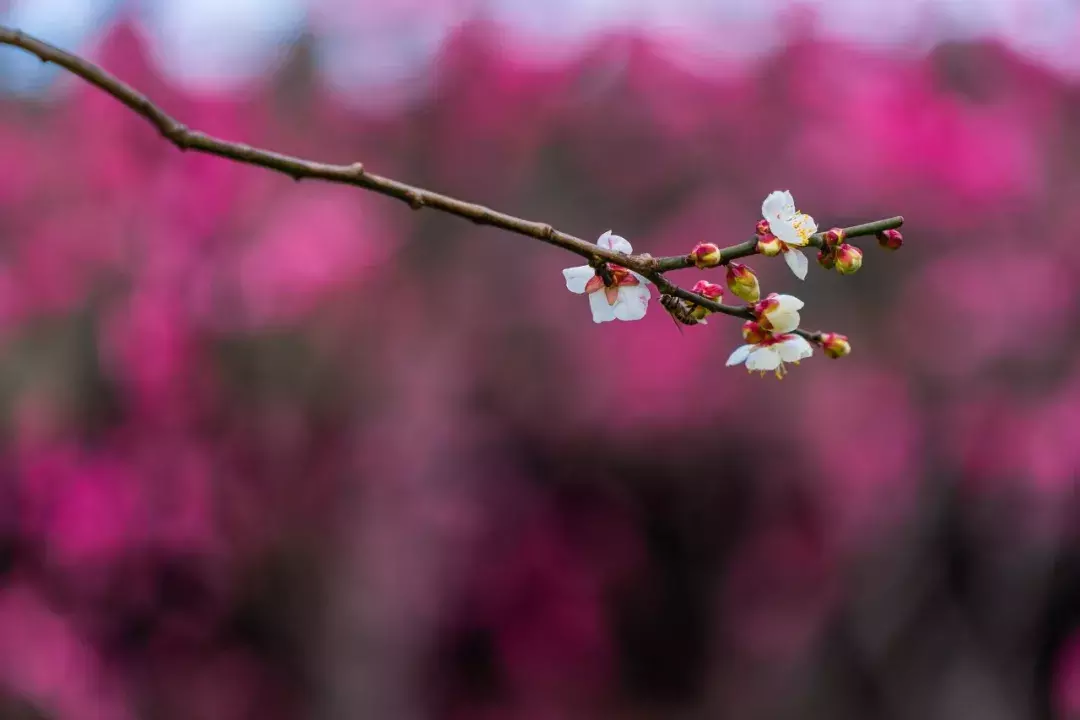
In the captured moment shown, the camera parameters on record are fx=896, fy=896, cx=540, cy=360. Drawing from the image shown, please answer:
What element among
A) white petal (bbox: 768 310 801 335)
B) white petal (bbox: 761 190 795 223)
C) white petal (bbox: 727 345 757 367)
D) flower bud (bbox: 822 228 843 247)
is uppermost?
white petal (bbox: 761 190 795 223)

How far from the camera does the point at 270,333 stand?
7.35ft

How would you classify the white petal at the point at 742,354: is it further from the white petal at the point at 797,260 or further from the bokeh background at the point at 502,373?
the bokeh background at the point at 502,373

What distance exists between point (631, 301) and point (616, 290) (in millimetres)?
13

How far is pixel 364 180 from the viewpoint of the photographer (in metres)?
0.57

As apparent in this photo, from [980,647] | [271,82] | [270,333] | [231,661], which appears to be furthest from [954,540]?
[271,82]

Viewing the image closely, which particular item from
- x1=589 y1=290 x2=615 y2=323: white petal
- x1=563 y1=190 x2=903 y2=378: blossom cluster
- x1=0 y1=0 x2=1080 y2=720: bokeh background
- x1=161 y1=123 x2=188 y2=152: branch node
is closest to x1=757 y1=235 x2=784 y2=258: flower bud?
x1=563 y1=190 x2=903 y2=378: blossom cluster

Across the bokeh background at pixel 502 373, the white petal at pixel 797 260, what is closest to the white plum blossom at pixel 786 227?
the white petal at pixel 797 260

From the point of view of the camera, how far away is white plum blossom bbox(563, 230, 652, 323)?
2.02ft

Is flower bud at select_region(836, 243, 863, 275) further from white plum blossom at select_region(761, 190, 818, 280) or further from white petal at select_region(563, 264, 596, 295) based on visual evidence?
white petal at select_region(563, 264, 596, 295)

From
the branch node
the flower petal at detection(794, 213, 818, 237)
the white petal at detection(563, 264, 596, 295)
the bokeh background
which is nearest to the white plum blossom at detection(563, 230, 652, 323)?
the white petal at detection(563, 264, 596, 295)

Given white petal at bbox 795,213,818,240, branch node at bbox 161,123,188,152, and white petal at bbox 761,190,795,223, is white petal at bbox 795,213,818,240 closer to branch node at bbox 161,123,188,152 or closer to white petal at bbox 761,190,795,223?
white petal at bbox 761,190,795,223

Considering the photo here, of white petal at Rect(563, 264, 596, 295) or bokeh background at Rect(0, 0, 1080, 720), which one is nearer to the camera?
white petal at Rect(563, 264, 596, 295)

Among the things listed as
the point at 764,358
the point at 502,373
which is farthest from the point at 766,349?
the point at 502,373

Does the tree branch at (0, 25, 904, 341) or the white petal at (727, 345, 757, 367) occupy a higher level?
the tree branch at (0, 25, 904, 341)
